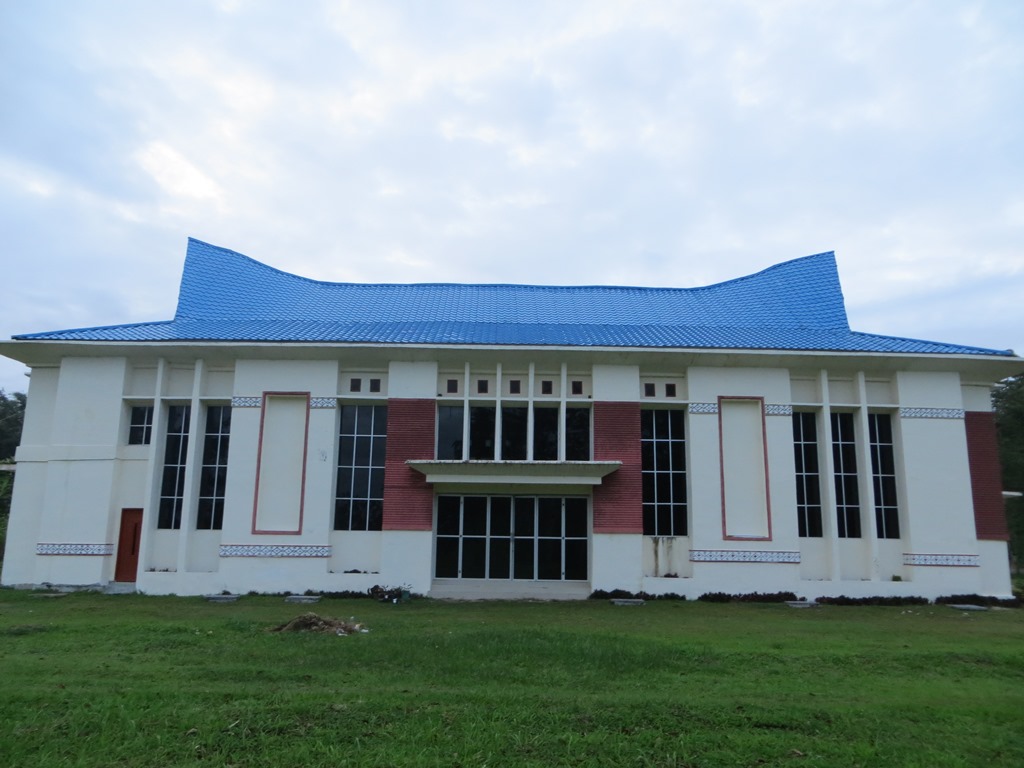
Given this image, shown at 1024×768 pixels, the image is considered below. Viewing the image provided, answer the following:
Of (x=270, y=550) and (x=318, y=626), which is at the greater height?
(x=270, y=550)

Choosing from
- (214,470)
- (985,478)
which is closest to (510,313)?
(214,470)

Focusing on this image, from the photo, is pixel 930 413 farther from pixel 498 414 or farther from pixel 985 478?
pixel 498 414

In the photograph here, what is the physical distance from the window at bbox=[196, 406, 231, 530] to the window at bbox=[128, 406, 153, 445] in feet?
4.99

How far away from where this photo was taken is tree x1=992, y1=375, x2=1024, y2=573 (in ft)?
109

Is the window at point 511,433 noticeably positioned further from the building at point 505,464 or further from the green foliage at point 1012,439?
the green foliage at point 1012,439

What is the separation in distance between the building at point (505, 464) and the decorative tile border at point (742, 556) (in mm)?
71

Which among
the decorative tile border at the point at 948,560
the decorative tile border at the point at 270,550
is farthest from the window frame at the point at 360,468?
the decorative tile border at the point at 948,560

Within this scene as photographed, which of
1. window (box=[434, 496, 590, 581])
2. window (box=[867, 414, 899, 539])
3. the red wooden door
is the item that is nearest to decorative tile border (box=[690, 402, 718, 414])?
window (box=[434, 496, 590, 581])

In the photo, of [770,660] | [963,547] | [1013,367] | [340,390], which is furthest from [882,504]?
[340,390]

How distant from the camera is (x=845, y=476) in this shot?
2019 centimetres

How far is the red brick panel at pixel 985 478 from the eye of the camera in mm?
19875

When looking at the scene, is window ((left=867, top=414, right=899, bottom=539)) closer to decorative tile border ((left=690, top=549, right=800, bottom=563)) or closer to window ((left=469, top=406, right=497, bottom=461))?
decorative tile border ((left=690, top=549, right=800, bottom=563))

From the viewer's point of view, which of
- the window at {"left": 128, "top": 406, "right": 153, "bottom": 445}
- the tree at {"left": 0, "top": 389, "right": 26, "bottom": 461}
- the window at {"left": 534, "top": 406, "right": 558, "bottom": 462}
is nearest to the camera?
the window at {"left": 534, "top": 406, "right": 558, "bottom": 462}

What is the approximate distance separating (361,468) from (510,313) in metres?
7.32
